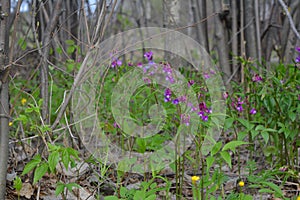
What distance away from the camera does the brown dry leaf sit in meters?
1.82

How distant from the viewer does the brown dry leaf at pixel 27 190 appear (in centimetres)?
182

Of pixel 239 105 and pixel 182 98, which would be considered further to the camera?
pixel 239 105

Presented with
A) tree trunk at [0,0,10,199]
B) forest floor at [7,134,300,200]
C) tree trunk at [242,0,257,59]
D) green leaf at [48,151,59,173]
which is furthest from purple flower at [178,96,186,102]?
tree trunk at [242,0,257,59]

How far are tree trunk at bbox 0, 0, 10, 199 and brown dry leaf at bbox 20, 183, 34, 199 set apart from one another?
0.67ft

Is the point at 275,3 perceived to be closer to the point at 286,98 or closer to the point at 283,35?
the point at 283,35

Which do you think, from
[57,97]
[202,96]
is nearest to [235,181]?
[202,96]

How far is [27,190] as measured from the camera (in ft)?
6.04

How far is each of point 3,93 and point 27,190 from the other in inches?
18.1

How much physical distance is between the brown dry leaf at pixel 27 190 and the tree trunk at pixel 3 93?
0.67 feet

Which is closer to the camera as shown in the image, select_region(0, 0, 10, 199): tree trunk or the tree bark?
select_region(0, 0, 10, 199): tree trunk

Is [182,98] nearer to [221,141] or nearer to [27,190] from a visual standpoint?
→ [221,141]


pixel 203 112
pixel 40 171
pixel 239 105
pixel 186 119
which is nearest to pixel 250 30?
pixel 239 105

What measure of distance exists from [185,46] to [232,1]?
0.51 m

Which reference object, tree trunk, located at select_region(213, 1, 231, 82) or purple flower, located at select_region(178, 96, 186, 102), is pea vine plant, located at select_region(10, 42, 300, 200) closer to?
purple flower, located at select_region(178, 96, 186, 102)
